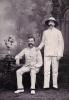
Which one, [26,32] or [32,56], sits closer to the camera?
[32,56]

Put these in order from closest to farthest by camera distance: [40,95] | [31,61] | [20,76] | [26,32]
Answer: [40,95] < [20,76] < [31,61] < [26,32]

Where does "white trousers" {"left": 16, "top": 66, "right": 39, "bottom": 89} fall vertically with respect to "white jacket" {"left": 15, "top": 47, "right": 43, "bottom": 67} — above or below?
below

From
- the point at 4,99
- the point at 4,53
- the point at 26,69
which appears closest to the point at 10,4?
the point at 4,53

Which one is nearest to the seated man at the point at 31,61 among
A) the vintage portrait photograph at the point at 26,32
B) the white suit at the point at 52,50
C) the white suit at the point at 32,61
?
the white suit at the point at 32,61

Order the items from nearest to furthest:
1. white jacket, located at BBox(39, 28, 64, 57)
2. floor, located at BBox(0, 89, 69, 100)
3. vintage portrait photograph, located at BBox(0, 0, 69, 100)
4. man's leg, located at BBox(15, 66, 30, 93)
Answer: floor, located at BBox(0, 89, 69, 100)
man's leg, located at BBox(15, 66, 30, 93)
white jacket, located at BBox(39, 28, 64, 57)
vintage portrait photograph, located at BBox(0, 0, 69, 100)

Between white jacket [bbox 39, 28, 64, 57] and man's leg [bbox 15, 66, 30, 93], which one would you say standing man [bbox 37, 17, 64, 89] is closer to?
white jacket [bbox 39, 28, 64, 57]

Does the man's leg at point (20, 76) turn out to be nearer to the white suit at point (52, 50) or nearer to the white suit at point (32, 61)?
the white suit at point (32, 61)

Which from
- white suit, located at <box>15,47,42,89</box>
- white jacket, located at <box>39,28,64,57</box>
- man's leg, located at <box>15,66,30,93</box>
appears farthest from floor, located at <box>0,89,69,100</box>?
white jacket, located at <box>39,28,64,57</box>

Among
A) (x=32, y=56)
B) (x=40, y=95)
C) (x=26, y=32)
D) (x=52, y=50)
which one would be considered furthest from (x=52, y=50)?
(x=26, y=32)

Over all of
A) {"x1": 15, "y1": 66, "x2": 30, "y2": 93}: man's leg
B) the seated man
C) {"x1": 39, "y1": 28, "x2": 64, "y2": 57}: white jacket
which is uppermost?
{"x1": 39, "y1": 28, "x2": 64, "y2": 57}: white jacket

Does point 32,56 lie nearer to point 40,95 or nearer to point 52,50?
point 52,50

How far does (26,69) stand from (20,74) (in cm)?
25

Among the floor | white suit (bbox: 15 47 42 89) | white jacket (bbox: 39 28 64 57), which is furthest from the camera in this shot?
white jacket (bbox: 39 28 64 57)

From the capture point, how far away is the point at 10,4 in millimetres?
10195
